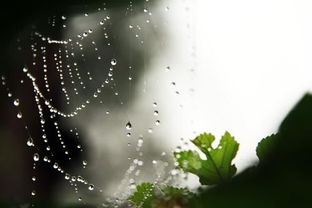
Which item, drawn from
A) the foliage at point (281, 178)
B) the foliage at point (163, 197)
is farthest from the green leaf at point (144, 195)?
the foliage at point (281, 178)

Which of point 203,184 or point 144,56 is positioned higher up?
point 144,56

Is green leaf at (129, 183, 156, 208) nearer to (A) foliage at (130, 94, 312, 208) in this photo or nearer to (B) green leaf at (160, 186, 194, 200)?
(B) green leaf at (160, 186, 194, 200)

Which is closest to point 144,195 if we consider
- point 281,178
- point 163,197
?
point 163,197

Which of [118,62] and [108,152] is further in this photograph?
[108,152]

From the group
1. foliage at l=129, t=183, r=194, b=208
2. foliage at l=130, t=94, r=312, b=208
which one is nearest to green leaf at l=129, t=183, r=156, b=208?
foliage at l=129, t=183, r=194, b=208

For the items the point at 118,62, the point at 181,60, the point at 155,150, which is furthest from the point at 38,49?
the point at 155,150

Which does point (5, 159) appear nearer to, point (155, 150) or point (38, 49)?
point (38, 49)

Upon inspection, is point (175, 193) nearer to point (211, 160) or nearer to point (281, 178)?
point (211, 160)
